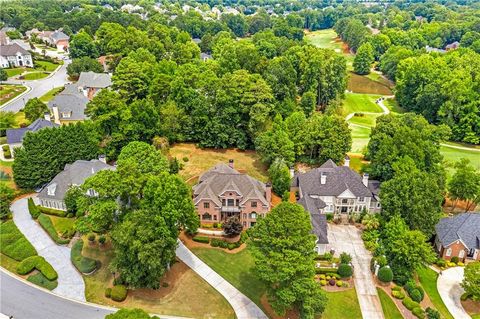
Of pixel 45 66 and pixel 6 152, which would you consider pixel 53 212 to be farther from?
pixel 45 66

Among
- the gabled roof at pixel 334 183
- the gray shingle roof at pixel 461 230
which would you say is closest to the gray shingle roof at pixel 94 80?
the gabled roof at pixel 334 183

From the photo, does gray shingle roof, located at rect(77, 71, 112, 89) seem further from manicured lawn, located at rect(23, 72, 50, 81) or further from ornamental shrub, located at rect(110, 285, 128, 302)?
ornamental shrub, located at rect(110, 285, 128, 302)

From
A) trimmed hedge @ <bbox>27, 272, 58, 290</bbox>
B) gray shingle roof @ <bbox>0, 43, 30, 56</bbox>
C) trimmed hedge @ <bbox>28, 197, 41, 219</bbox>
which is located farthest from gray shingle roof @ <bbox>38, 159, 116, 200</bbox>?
gray shingle roof @ <bbox>0, 43, 30, 56</bbox>

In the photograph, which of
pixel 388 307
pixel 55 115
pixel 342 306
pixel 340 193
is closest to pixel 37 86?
pixel 55 115

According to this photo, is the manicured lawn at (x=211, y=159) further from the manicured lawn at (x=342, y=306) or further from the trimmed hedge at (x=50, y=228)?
the manicured lawn at (x=342, y=306)

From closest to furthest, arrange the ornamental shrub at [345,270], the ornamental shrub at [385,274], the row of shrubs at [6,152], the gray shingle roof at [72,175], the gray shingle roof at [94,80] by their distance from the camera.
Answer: the ornamental shrub at [385,274]
the ornamental shrub at [345,270]
the gray shingle roof at [72,175]
the row of shrubs at [6,152]
the gray shingle roof at [94,80]
